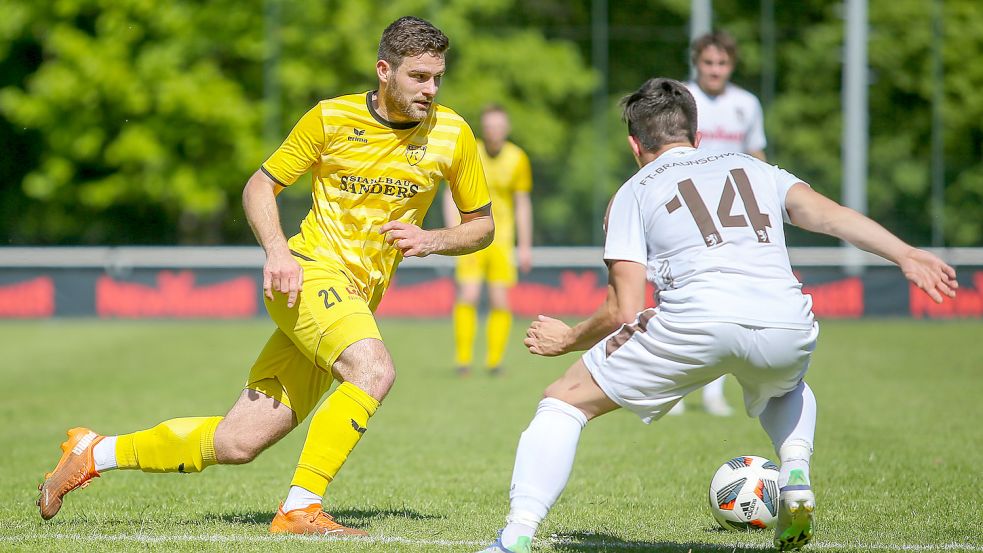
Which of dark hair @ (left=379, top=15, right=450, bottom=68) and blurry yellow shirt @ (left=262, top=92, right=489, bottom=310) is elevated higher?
dark hair @ (left=379, top=15, right=450, bottom=68)

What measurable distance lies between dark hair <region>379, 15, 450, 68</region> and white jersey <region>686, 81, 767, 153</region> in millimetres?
4141

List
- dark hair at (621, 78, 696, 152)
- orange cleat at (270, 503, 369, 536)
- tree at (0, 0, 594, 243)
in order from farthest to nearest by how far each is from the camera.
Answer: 1. tree at (0, 0, 594, 243)
2. orange cleat at (270, 503, 369, 536)
3. dark hair at (621, 78, 696, 152)

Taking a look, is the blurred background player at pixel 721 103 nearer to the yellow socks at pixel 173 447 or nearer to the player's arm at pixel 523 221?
the player's arm at pixel 523 221

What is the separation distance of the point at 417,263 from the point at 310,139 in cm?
1460

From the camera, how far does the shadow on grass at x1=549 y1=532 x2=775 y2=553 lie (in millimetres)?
4930

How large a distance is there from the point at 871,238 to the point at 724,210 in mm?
515

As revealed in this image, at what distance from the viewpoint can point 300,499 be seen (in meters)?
5.09

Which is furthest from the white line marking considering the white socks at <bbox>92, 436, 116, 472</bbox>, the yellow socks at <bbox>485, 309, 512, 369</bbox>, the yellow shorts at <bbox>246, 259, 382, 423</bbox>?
the yellow socks at <bbox>485, 309, 512, 369</bbox>

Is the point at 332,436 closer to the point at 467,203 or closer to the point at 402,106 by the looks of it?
the point at 467,203

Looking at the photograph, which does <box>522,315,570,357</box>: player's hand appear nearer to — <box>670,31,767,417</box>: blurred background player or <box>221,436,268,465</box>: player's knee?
<box>221,436,268,465</box>: player's knee

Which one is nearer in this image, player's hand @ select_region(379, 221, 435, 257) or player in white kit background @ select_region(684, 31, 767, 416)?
player's hand @ select_region(379, 221, 435, 257)

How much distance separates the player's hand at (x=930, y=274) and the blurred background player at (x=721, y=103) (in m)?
4.70

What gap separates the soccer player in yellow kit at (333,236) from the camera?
206 inches

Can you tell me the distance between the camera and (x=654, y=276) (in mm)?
4500
